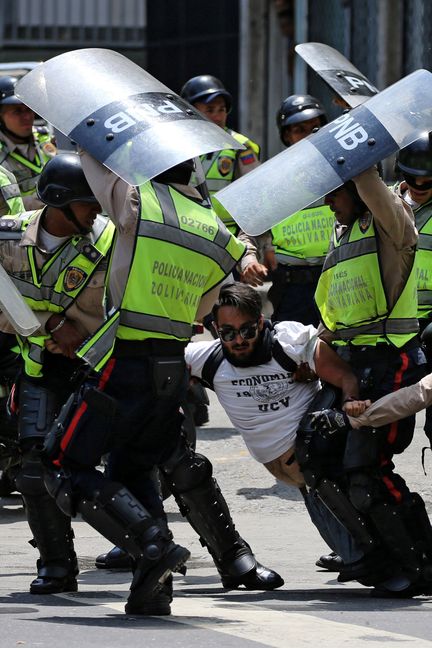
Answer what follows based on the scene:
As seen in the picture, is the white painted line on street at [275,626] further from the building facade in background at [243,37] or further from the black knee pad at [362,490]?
the building facade in background at [243,37]

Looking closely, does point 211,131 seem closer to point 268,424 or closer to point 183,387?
point 183,387

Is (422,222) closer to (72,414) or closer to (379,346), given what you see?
(379,346)

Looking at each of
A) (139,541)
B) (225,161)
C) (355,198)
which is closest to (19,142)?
(225,161)

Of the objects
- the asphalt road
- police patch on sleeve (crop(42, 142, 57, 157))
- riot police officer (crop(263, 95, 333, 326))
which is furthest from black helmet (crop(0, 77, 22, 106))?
the asphalt road

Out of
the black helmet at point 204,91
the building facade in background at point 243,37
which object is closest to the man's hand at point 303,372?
the black helmet at point 204,91

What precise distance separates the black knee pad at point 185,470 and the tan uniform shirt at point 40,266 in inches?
29.0

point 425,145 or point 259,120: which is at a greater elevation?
point 425,145

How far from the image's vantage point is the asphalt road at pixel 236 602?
598 cm

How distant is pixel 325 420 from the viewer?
7.19 metres

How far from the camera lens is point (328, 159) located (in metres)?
6.76

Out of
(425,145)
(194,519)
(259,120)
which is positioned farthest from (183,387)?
(259,120)

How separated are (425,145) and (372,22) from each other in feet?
27.0

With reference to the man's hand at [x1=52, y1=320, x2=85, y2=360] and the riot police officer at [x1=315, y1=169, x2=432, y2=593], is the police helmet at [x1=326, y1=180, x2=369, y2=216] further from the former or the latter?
the man's hand at [x1=52, y1=320, x2=85, y2=360]

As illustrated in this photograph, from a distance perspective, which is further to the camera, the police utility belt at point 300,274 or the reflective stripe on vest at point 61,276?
the police utility belt at point 300,274
